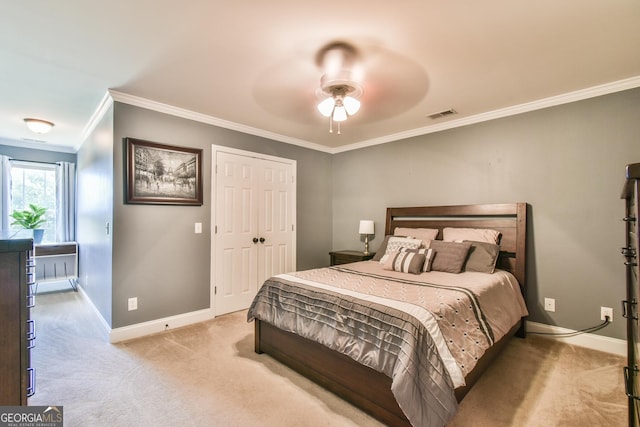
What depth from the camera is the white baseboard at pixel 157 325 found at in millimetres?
2843

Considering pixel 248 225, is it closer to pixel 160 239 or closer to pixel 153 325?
pixel 160 239

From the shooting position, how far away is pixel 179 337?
9.68 feet

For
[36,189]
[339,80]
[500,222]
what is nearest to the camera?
[339,80]

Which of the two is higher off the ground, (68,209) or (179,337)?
(68,209)

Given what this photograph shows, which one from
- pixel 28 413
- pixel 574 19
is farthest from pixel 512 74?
pixel 28 413

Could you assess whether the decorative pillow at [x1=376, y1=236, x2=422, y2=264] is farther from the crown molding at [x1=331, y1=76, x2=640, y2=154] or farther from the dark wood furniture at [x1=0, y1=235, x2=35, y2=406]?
the dark wood furniture at [x1=0, y1=235, x2=35, y2=406]

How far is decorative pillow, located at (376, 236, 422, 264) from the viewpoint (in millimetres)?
3307

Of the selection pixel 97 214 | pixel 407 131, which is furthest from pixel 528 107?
pixel 97 214

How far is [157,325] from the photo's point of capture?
308 cm

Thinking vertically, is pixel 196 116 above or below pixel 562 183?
above

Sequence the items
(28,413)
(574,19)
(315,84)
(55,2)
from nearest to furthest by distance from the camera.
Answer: (28,413)
(55,2)
(574,19)
(315,84)

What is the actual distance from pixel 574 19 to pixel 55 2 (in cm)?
312

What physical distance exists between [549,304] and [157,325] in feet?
13.5

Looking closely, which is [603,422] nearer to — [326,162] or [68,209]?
[326,162]
